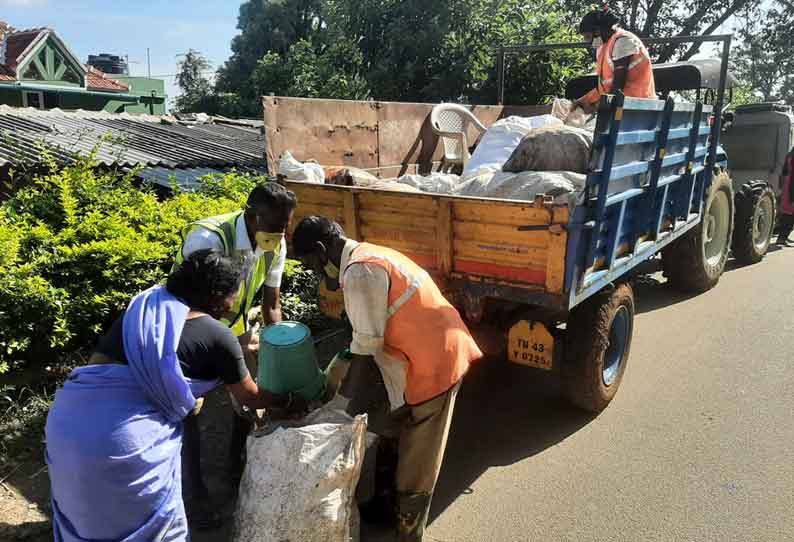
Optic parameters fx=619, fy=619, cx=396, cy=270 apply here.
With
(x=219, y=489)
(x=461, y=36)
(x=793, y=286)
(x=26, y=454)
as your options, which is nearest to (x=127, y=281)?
(x=26, y=454)

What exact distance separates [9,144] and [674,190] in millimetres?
5650

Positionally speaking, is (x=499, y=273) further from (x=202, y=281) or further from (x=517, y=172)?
(x=202, y=281)

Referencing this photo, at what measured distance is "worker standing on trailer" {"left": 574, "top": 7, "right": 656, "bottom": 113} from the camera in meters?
4.52

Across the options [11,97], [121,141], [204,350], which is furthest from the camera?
[11,97]

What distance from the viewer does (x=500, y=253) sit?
121 inches

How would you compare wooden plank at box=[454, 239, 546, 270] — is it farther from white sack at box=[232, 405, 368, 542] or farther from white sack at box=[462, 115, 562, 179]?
white sack at box=[462, 115, 562, 179]

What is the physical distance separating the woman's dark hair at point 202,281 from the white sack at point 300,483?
1.81 feet

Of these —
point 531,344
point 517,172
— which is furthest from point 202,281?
point 517,172

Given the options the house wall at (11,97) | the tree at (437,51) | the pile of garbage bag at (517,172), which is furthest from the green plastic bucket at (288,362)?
the house wall at (11,97)

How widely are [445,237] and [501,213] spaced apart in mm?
335

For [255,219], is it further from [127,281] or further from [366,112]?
[366,112]

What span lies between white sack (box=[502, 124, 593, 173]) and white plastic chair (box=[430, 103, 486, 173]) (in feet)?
5.94

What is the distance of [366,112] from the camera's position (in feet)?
16.1

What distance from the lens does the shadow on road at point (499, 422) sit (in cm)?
317
